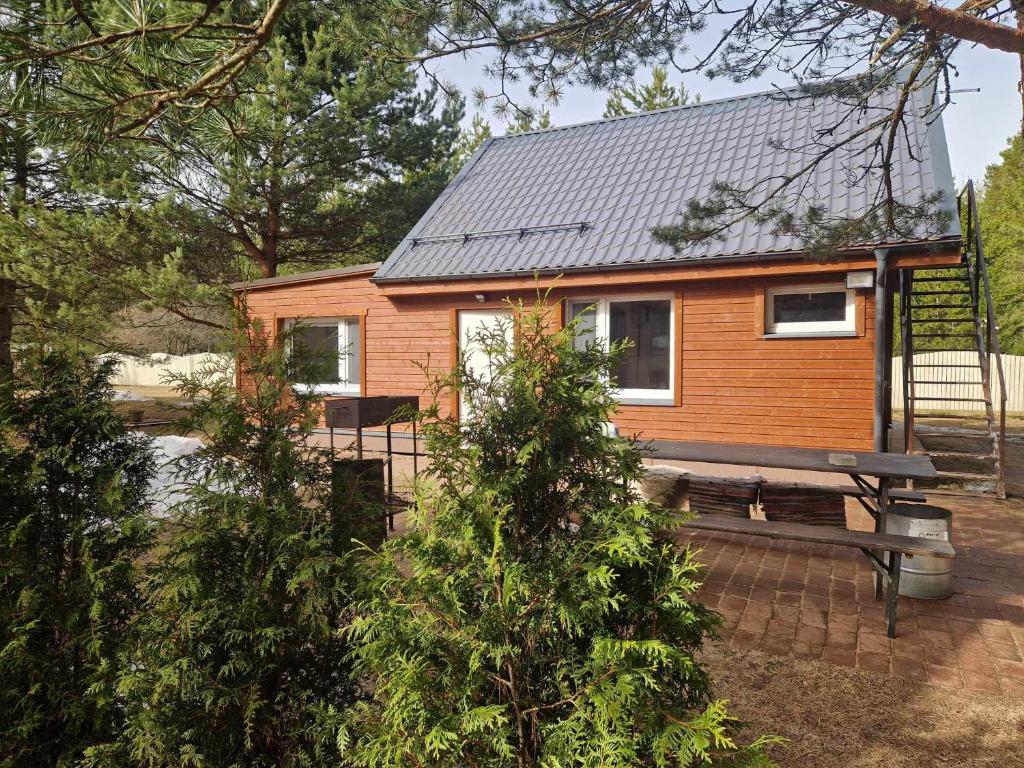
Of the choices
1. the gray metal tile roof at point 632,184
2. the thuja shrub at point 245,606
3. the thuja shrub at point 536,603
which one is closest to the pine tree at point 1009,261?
the gray metal tile roof at point 632,184

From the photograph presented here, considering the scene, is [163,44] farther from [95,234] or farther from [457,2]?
[95,234]

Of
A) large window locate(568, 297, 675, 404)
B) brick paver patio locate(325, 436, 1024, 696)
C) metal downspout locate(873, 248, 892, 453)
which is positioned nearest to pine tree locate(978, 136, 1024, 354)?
metal downspout locate(873, 248, 892, 453)

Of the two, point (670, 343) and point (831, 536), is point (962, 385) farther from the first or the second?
point (831, 536)

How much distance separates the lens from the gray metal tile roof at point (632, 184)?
8492mm

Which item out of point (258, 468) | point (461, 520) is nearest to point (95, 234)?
point (258, 468)

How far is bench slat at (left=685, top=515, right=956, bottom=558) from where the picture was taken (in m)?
3.70

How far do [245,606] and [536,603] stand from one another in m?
1.04

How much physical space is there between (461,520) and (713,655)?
8.18 ft

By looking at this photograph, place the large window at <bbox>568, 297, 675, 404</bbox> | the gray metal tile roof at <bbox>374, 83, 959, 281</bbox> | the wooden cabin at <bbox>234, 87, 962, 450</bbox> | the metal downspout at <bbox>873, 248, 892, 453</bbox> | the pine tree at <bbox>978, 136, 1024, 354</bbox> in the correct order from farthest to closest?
the pine tree at <bbox>978, 136, 1024, 354</bbox>
the large window at <bbox>568, 297, 675, 404</bbox>
the gray metal tile roof at <bbox>374, 83, 959, 281</bbox>
the wooden cabin at <bbox>234, 87, 962, 450</bbox>
the metal downspout at <bbox>873, 248, 892, 453</bbox>

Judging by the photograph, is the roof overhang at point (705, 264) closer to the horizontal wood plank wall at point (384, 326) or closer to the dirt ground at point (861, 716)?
the horizontal wood plank wall at point (384, 326)

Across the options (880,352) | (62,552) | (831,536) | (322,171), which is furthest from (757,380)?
(322,171)

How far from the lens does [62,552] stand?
8.21 ft

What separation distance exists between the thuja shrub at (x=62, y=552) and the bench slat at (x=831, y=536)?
279cm

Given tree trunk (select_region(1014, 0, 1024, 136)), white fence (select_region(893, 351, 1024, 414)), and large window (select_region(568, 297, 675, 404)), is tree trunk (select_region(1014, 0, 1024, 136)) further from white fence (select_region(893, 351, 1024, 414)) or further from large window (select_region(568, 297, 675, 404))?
white fence (select_region(893, 351, 1024, 414))
